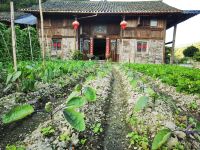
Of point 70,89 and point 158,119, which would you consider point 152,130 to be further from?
point 70,89

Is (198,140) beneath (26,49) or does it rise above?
beneath

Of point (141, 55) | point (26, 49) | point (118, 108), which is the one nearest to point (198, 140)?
point (118, 108)

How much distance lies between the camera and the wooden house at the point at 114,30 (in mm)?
19516

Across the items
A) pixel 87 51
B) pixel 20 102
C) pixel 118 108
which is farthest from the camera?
pixel 87 51

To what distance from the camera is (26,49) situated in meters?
15.2

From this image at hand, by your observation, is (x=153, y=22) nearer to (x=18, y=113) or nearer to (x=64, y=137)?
(x=64, y=137)

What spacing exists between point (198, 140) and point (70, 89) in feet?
14.2

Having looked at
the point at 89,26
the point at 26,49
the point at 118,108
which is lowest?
the point at 118,108

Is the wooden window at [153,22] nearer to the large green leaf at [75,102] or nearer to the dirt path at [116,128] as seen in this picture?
the dirt path at [116,128]

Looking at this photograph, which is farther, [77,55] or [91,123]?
[77,55]

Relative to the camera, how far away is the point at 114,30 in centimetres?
2094

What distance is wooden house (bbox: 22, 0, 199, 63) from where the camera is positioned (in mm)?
19516

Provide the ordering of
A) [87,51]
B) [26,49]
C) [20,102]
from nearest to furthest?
[20,102], [26,49], [87,51]

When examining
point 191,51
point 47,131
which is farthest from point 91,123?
point 191,51
